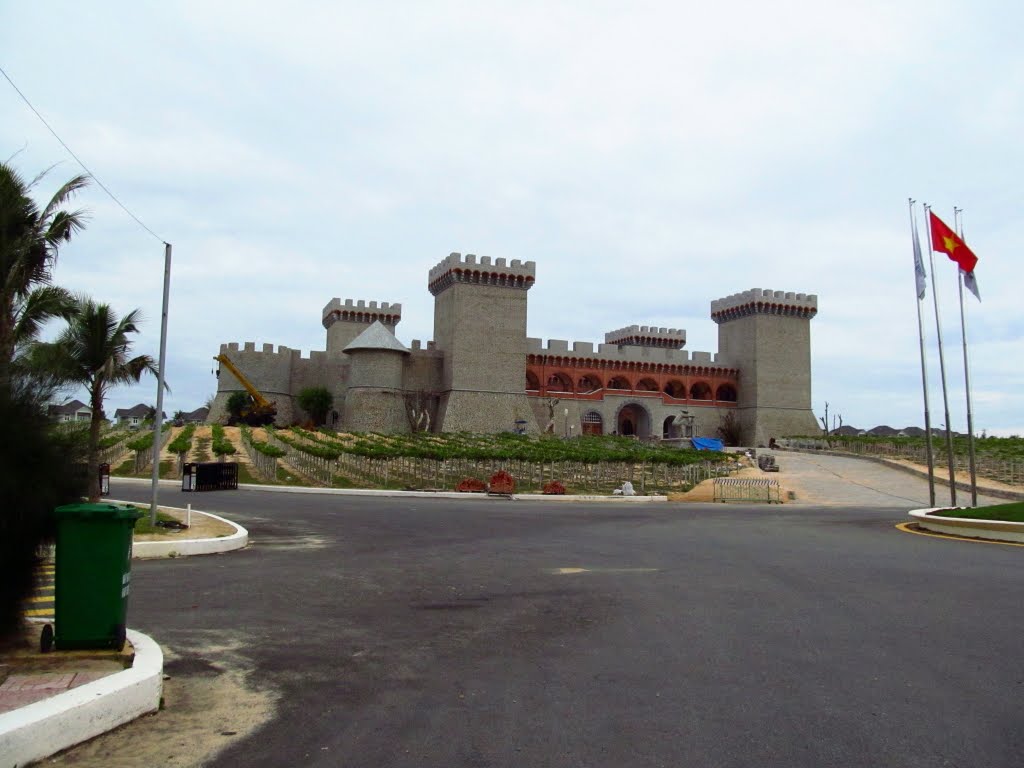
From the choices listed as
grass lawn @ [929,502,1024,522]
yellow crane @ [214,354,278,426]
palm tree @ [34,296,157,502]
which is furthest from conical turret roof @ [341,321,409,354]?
grass lawn @ [929,502,1024,522]

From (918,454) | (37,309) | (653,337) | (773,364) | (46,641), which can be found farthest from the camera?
(653,337)

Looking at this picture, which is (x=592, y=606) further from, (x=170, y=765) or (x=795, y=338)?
(x=795, y=338)

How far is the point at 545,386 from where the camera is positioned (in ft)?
227

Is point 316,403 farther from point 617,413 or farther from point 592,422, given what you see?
point 617,413

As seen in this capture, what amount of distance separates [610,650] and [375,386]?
2240 inches

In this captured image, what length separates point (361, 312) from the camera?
2736 inches

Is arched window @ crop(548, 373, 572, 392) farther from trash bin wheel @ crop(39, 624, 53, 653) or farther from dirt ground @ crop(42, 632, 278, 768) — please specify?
trash bin wheel @ crop(39, 624, 53, 653)

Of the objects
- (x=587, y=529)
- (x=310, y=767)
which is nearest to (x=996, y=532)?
(x=587, y=529)

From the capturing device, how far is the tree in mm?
65938

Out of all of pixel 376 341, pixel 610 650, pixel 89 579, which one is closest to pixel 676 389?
pixel 376 341

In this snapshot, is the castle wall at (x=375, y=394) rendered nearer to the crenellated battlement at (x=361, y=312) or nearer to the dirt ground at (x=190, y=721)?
the crenellated battlement at (x=361, y=312)

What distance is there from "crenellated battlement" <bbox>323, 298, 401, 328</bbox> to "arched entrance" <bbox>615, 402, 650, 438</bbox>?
816 inches

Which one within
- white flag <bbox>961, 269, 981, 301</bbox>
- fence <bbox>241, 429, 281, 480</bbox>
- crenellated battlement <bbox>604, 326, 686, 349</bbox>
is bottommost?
fence <bbox>241, 429, 281, 480</bbox>

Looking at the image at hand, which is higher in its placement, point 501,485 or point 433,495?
point 501,485
